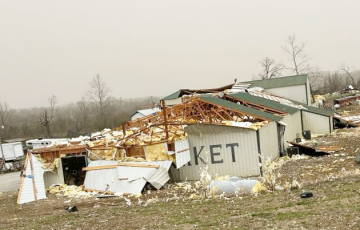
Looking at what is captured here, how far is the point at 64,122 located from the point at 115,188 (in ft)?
262

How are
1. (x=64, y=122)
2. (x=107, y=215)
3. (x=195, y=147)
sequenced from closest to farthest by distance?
(x=107, y=215) < (x=195, y=147) < (x=64, y=122)

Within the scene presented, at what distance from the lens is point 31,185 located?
18141 millimetres

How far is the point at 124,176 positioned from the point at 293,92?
27.6m

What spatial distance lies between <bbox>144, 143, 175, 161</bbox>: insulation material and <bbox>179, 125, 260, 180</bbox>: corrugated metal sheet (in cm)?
132

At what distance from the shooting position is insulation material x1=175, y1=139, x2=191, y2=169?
1716 cm

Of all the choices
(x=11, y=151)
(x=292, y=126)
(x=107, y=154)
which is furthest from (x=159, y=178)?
(x=11, y=151)

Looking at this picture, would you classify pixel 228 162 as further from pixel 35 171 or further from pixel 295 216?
pixel 35 171

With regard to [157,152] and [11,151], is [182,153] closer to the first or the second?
[157,152]

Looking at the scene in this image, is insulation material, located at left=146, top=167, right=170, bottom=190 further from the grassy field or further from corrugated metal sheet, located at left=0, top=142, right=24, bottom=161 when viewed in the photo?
corrugated metal sheet, located at left=0, top=142, right=24, bottom=161

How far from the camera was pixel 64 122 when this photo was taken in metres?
91.5

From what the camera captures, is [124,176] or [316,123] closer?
[124,176]

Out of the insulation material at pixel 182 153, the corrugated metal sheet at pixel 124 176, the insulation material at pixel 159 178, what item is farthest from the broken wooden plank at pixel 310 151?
the insulation material at pixel 159 178

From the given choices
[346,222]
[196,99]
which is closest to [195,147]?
[196,99]

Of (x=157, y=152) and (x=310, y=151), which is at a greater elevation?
(x=157, y=152)
